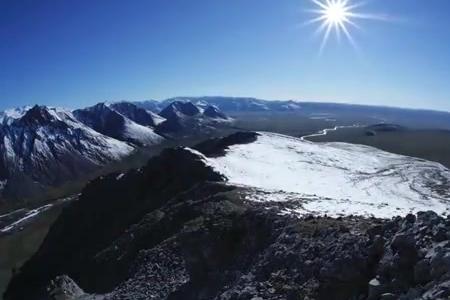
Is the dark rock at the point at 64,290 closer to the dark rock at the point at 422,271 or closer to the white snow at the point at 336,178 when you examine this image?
the white snow at the point at 336,178

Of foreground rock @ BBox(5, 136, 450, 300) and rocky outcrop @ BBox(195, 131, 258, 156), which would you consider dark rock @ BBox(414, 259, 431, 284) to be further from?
rocky outcrop @ BBox(195, 131, 258, 156)

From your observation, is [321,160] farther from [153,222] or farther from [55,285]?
[55,285]

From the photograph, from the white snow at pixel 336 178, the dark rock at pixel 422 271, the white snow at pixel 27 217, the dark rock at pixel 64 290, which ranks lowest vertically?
the white snow at pixel 27 217

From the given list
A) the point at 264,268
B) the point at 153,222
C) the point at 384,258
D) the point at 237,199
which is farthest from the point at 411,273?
the point at 153,222

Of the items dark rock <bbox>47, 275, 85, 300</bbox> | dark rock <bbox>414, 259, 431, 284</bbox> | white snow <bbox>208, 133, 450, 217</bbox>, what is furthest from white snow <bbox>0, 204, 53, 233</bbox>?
dark rock <bbox>414, 259, 431, 284</bbox>

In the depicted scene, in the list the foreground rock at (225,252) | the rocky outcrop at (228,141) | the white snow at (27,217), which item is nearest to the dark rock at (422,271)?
the foreground rock at (225,252)
